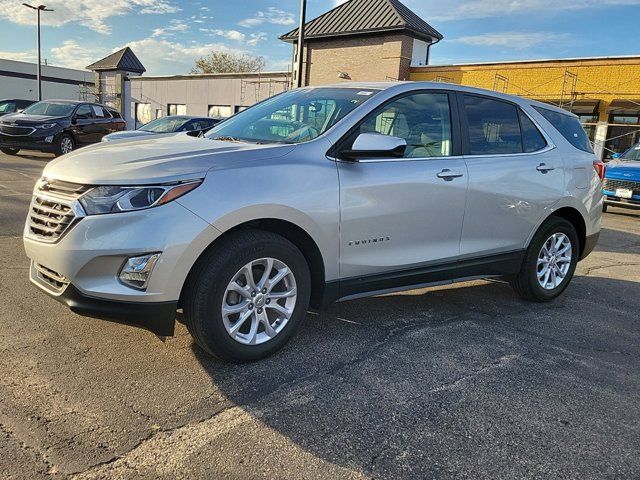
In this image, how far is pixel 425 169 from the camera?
3.99 m

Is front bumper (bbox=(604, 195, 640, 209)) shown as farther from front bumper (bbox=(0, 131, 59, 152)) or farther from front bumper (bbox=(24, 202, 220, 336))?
front bumper (bbox=(0, 131, 59, 152))

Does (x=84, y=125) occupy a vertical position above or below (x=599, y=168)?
below

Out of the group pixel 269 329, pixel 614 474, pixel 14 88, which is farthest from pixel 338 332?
pixel 14 88

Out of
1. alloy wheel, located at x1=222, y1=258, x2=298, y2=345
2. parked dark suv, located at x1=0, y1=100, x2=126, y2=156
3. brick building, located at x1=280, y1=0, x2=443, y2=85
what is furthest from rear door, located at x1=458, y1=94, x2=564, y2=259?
brick building, located at x1=280, y1=0, x2=443, y2=85

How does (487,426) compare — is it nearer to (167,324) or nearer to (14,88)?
(167,324)

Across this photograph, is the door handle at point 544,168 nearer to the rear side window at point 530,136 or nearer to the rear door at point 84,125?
the rear side window at point 530,136

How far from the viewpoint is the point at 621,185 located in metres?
12.7

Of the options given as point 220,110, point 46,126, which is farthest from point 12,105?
point 220,110

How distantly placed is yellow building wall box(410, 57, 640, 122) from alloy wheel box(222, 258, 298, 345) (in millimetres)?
23133

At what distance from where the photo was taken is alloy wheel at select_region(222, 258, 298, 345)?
128 inches

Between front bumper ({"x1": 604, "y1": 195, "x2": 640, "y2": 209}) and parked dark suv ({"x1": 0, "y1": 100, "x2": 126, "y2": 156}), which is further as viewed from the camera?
parked dark suv ({"x1": 0, "y1": 100, "x2": 126, "y2": 156})

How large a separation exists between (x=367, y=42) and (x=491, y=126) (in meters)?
26.0

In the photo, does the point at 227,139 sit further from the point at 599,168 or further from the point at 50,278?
the point at 599,168

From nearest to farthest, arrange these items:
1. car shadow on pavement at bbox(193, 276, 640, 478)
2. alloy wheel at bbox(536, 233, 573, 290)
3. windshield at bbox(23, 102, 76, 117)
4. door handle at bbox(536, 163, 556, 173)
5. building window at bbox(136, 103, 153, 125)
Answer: car shadow on pavement at bbox(193, 276, 640, 478) < door handle at bbox(536, 163, 556, 173) < alloy wheel at bbox(536, 233, 573, 290) < windshield at bbox(23, 102, 76, 117) < building window at bbox(136, 103, 153, 125)
